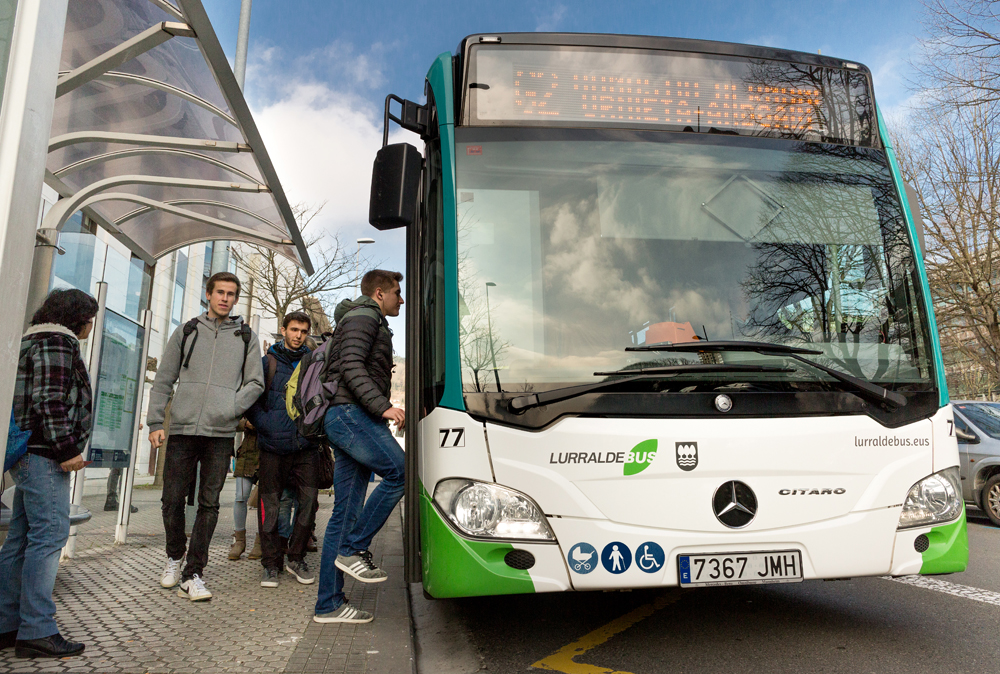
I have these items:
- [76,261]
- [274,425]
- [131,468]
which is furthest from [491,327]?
[131,468]

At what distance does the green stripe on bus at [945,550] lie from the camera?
360 cm

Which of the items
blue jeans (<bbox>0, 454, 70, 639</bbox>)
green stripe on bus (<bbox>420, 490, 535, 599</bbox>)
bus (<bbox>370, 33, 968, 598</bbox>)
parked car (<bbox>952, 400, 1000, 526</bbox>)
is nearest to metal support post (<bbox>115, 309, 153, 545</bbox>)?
blue jeans (<bbox>0, 454, 70, 639</bbox>)

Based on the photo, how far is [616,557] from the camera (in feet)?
10.9

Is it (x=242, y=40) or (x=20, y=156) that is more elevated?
(x=242, y=40)

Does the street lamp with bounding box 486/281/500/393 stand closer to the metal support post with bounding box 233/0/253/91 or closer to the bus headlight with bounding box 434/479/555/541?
the bus headlight with bounding box 434/479/555/541

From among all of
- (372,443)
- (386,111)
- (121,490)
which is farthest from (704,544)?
(121,490)

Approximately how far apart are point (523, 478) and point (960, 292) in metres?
22.5

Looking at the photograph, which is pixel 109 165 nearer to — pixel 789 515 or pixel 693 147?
pixel 693 147

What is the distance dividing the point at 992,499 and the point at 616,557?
319 inches

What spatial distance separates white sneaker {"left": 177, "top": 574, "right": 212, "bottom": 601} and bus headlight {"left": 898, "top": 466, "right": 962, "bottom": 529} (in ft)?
12.8

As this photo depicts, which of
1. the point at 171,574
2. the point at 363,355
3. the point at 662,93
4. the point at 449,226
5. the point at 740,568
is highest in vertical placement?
the point at 662,93

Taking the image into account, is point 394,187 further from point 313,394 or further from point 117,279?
point 117,279

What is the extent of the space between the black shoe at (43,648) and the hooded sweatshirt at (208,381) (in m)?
1.62

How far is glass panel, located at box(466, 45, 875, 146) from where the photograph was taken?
4035 millimetres
